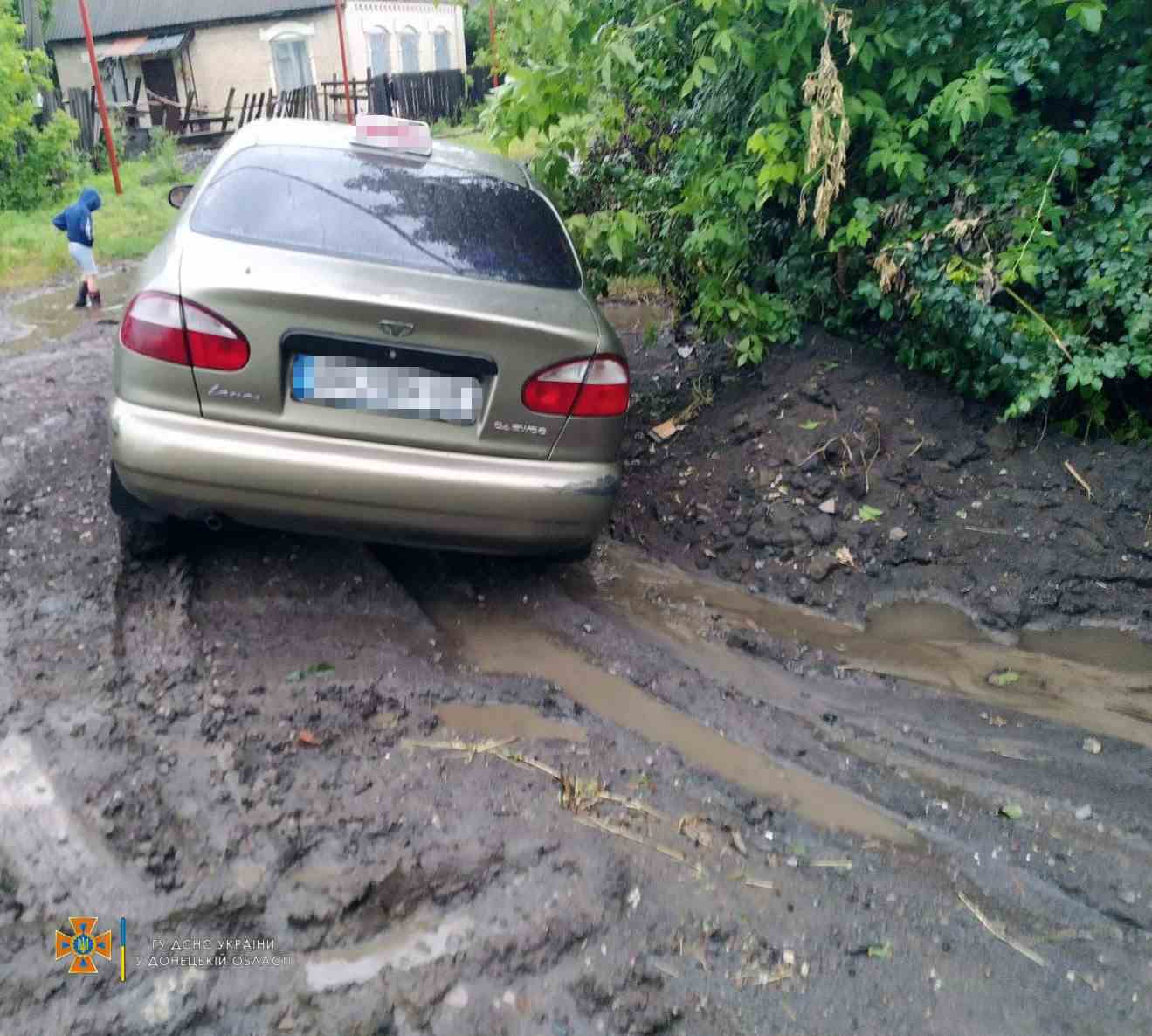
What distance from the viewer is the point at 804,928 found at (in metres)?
2.45

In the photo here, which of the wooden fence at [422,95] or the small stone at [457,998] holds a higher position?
the small stone at [457,998]

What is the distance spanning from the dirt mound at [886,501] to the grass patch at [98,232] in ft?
26.1

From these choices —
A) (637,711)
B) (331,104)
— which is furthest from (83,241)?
(331,104)

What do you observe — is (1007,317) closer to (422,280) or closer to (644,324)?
(422,280)

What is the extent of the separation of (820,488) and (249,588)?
8.64 feet

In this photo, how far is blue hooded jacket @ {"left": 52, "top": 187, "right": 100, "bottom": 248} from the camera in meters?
9.07

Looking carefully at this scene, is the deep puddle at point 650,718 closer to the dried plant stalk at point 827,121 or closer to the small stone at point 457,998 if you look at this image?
the small stone at point 457,998

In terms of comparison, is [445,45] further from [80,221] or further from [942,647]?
[942,647]

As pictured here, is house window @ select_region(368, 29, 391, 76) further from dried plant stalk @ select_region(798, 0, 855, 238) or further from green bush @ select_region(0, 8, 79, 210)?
dried plant stalk @ select_region(798, 0, 855, 238)

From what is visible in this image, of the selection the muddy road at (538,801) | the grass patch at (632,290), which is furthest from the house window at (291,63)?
the muddy road at (538,801)

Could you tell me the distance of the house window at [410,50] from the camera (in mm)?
30281

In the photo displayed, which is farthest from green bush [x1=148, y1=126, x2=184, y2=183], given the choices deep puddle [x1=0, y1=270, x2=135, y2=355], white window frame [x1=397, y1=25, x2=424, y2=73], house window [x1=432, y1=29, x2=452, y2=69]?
house window [x1=432, y1=29, x2=452, y2=69]

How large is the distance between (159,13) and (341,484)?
31.9 metres

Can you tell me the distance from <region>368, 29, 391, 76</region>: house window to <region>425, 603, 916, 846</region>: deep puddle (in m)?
28.9
